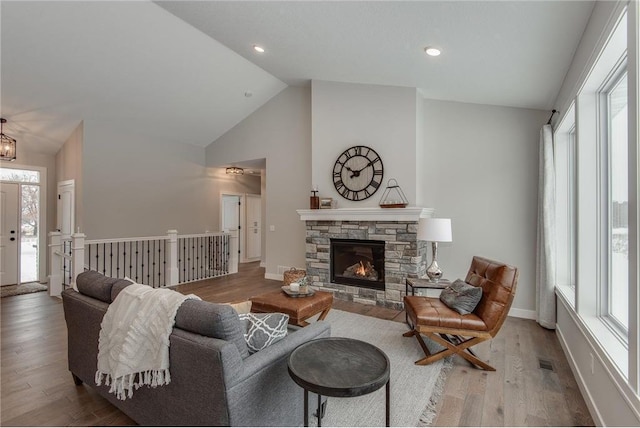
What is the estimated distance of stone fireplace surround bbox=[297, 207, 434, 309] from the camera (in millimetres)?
4598

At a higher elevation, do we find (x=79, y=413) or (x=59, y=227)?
(x=59, y=227)

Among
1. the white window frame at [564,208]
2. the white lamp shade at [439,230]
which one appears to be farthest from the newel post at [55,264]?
the white window frame at [564,208]

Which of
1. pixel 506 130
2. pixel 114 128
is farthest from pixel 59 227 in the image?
pixel 506 130

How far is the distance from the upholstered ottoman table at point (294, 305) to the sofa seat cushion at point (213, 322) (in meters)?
1.39

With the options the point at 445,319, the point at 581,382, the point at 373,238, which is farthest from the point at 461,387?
the point at 373,238

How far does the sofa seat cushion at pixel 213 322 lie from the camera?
5.21ft

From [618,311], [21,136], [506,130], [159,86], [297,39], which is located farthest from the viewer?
[21,136]

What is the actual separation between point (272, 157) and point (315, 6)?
3717 mm

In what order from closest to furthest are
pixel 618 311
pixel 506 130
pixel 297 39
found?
pixel 618 311, pixel 297 39, pixel 506 130

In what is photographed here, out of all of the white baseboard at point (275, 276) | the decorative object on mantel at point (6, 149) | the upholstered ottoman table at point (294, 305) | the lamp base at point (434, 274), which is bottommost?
the white baseboard at point (275, 276)

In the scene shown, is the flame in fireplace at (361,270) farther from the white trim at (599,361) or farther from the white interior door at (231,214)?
the white interior door at (231,214)

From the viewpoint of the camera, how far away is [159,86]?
5242mm

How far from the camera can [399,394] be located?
2424 millimetres

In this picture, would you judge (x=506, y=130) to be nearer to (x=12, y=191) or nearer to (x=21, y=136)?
(x=21, y=136)
